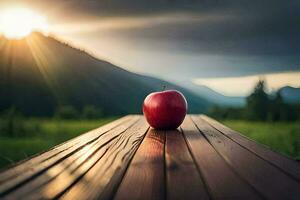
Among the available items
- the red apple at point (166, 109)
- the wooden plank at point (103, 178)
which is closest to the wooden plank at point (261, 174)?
the wooden plank at point (103, 178)

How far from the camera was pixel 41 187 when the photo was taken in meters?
1.40

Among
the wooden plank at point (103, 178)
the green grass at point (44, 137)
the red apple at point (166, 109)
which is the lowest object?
the green grass at point (44, 137)

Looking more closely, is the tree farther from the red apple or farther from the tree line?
the red apple

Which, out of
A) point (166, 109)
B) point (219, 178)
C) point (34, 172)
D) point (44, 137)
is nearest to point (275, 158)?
point (219, 178)

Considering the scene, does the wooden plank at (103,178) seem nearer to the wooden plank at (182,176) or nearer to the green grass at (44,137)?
the wooden plank at (182,176)

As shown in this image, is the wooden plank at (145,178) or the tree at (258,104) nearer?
the wooden plank at (145,178)

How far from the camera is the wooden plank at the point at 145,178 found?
4.43 feet

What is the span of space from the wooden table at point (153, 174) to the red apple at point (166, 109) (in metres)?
1.27

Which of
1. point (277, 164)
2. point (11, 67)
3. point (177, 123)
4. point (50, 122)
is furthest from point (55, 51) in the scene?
point (277, 164)

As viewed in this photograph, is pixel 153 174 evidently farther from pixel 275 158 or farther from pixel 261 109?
pixel 261 109

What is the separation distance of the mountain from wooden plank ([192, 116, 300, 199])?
2148 cm

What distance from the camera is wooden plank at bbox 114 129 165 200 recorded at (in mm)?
1350

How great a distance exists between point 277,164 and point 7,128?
12.8 meters

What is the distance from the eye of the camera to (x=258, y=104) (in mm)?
19328
